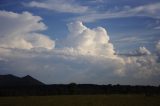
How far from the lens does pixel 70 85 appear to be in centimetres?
19550
